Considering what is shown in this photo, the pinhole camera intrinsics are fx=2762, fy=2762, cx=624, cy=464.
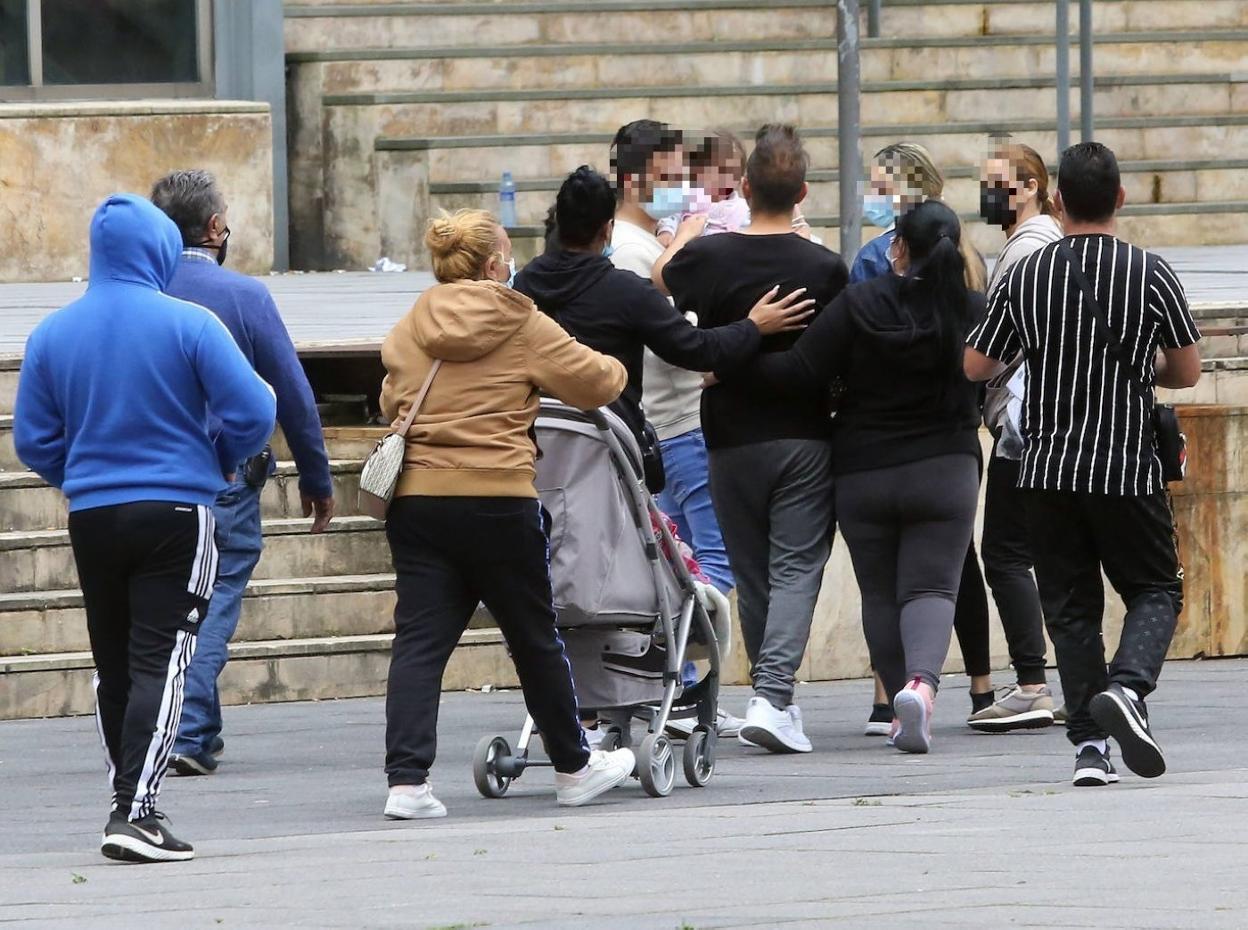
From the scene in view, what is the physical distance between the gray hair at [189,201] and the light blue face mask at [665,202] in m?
1.42

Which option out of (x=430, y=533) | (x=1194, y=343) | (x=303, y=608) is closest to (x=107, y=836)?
(x=430, y=533)

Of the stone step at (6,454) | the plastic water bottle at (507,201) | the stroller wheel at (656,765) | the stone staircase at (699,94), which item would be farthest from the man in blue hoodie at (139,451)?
Result: the stone staircase at (699,94)

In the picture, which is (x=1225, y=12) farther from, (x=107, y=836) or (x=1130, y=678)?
(x=107, y=836)

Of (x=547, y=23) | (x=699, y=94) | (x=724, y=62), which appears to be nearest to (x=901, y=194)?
(x=699, y=94)

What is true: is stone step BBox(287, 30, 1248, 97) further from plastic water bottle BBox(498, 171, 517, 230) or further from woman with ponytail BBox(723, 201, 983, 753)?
woman with ponytail BBox(723, 201, 983, 753)

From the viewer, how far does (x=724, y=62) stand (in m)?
19.4

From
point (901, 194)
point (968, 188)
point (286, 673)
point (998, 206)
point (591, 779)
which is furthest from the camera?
point (968, 188)

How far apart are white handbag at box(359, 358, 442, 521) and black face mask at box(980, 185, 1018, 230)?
8.29 feet

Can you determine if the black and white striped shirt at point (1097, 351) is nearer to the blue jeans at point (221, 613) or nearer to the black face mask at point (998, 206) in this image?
the black face mask at point (998, 206)

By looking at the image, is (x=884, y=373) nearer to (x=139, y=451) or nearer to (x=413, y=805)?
(x=413, y=805)

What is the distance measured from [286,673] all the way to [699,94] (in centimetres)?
965

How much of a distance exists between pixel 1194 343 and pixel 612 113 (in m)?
11.8

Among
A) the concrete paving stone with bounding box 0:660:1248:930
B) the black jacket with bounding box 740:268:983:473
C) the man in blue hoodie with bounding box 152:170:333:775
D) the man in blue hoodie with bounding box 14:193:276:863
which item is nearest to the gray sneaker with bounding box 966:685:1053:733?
the concrete paving stone with bounding box 0:660:1248:930

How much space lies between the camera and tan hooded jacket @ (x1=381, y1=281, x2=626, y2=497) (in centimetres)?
718
